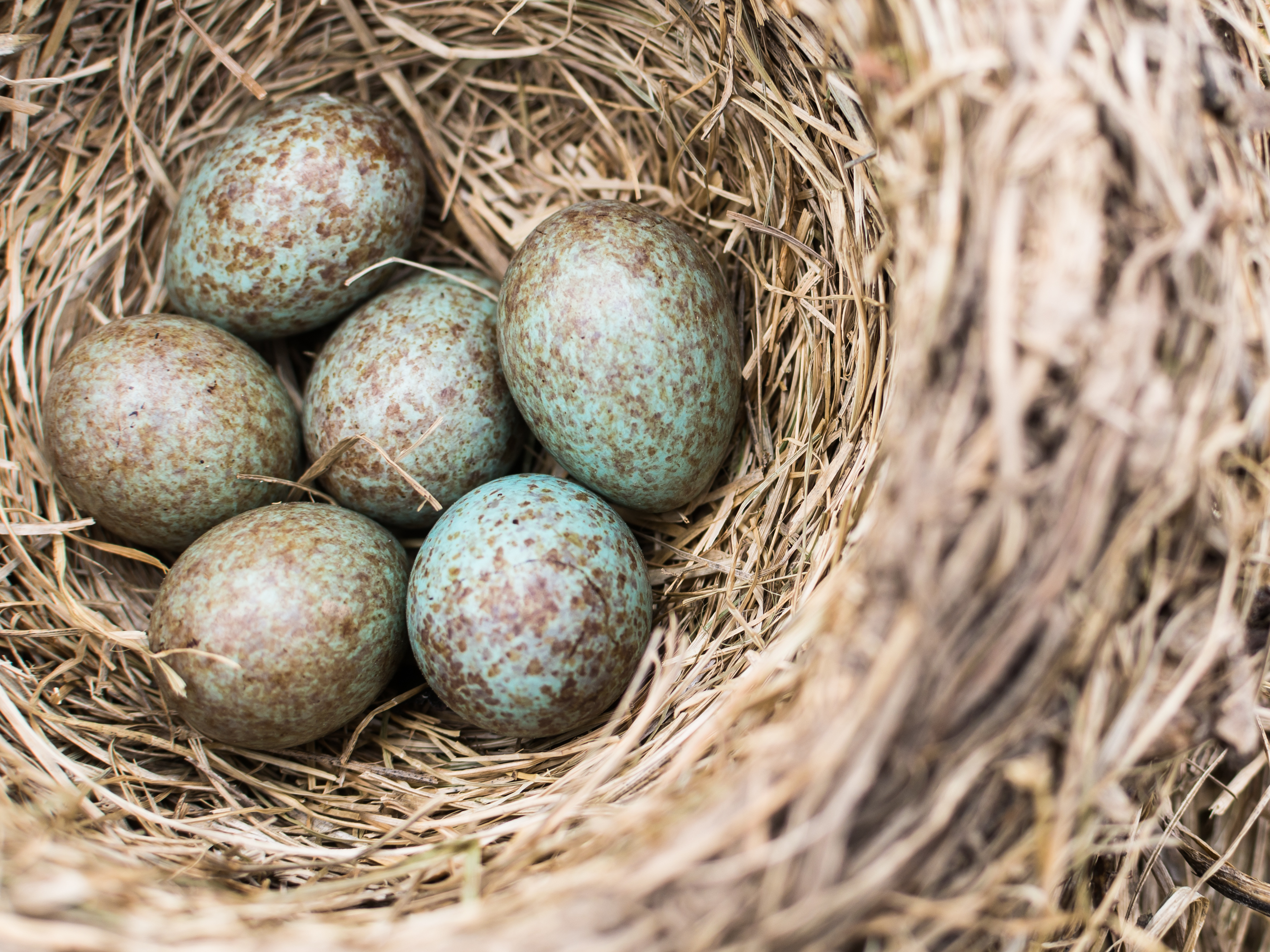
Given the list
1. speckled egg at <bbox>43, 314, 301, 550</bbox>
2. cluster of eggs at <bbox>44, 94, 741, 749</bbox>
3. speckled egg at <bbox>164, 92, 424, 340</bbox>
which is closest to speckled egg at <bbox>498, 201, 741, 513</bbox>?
cluster of eggs at <bbox>44, 94, 741, 749</bbox>

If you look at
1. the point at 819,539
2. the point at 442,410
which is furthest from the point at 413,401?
the point at 819,539

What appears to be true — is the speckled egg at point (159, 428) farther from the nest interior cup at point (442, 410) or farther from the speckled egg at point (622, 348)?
the speckled egg at point (622, 348)

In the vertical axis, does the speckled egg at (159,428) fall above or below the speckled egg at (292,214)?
below

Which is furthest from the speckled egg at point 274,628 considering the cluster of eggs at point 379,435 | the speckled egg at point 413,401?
the speckled egg at point 413,401

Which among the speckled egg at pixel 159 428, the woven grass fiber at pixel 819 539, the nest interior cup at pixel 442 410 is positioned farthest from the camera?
the speckled egg at pixel 159 428

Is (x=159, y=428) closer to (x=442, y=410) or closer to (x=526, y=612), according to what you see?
(x=442, y=410)
